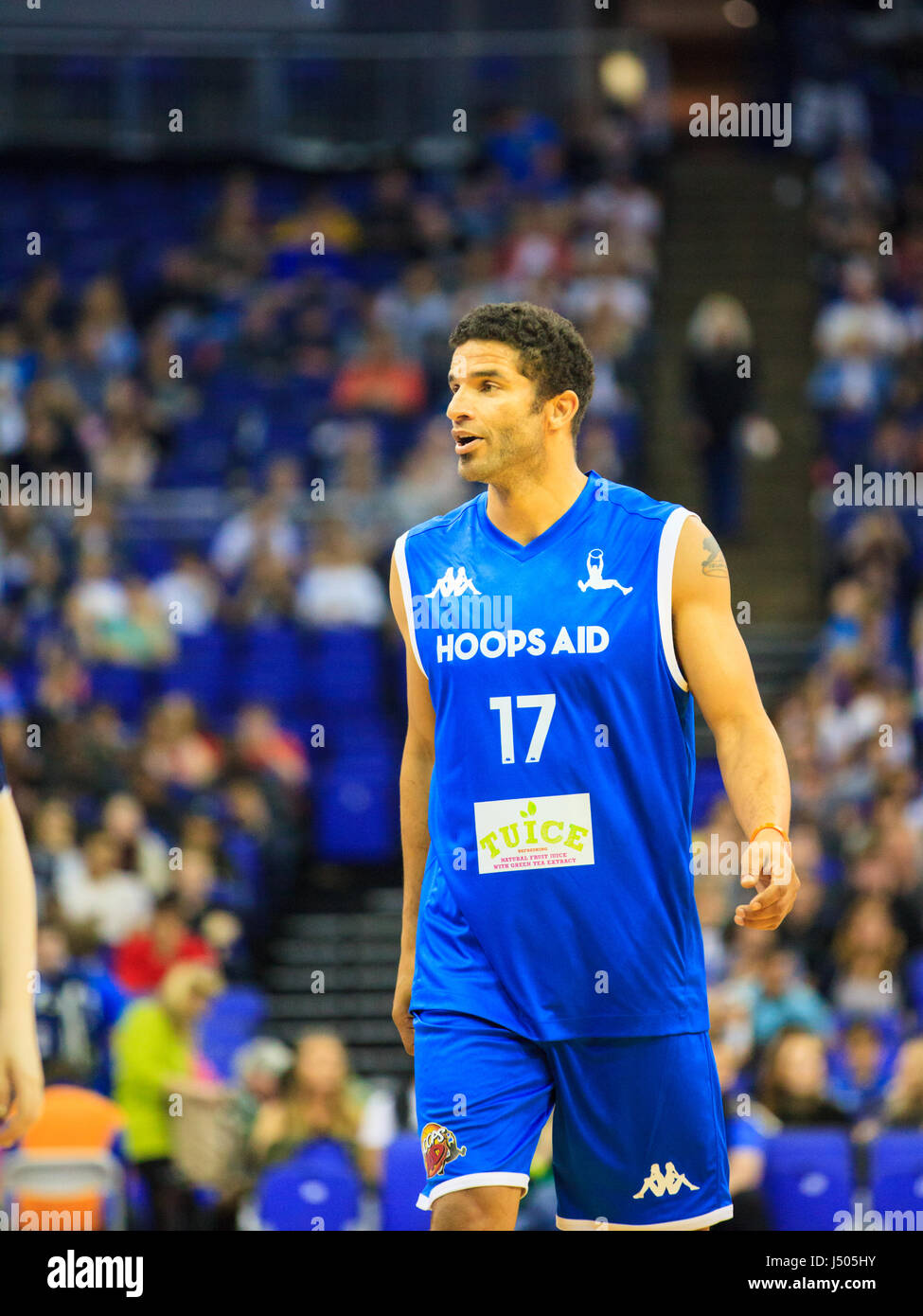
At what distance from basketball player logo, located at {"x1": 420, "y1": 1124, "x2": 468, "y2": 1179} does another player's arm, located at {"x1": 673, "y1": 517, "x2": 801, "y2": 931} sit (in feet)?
2.97

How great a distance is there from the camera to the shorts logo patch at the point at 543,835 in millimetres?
4238

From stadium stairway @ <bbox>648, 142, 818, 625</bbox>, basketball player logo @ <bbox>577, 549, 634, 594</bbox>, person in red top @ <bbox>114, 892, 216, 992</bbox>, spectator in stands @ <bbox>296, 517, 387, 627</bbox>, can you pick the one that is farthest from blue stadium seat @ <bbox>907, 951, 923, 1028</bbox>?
basketball player logo @ <bbox>577, 549, 634, 594</bbox>

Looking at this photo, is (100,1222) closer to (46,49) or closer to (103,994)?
(103,994)

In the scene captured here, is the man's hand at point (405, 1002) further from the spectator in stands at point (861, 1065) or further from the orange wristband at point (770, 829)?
the spectator in stands at point (861, 1065)

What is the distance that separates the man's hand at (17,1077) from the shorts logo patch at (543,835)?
44.2 inches

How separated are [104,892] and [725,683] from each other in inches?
241

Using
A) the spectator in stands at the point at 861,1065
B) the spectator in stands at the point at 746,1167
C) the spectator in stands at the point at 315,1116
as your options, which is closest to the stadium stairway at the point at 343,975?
the spectator in stands at the point at 315,1116

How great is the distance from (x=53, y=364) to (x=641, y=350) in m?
4.38

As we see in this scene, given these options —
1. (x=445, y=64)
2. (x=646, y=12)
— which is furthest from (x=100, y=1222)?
(x=646, y=12)

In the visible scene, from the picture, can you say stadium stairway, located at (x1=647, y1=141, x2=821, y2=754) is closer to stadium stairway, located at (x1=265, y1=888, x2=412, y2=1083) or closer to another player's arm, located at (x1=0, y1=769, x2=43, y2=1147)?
stadium stairway, located at (x1=265, y1=888, x2=412, y2=1083)

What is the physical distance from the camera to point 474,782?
4297 millimetres

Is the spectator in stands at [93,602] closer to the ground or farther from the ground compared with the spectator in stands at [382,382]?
closer to the ground

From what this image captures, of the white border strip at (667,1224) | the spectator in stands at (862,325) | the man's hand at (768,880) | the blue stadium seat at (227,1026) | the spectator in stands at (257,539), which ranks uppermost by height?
the spectator in stands at (862,325)

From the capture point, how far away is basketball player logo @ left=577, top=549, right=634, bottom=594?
4.32 meters
